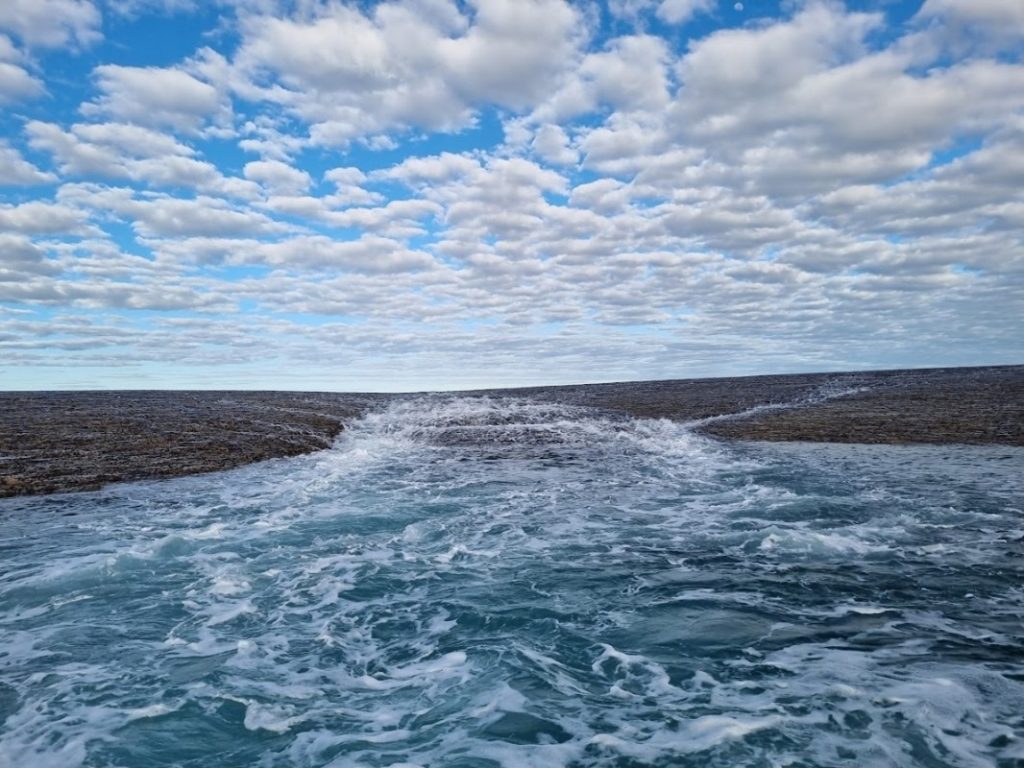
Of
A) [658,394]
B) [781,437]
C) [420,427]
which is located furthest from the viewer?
[658,394]

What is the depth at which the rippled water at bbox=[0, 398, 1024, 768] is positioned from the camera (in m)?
5.79

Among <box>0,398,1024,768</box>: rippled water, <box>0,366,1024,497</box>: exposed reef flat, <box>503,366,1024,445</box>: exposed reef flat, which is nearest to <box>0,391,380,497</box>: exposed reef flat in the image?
<box>0,366,1024,497</box>: exposed reef flat

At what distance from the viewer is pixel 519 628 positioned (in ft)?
27.2

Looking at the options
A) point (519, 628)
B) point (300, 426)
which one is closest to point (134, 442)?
point (300, 426)

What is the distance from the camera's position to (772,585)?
9500 mm

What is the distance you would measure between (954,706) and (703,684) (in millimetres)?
2398

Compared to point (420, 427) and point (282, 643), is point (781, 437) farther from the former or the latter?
point (282, 643)

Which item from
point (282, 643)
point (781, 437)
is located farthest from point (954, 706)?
point (781, 437)

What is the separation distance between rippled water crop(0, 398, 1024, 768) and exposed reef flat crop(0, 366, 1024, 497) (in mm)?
4277

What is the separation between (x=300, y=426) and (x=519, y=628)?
93.2ft

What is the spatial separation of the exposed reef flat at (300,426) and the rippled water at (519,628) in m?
→ 4.28

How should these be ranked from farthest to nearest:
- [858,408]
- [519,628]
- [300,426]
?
[858,408] → [300,426] → [519,628]

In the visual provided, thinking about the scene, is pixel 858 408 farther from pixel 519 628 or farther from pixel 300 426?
pixel 519 628

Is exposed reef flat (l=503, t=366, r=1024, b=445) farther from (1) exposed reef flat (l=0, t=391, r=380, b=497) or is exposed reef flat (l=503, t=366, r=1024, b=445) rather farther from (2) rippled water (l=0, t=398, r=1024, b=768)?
(1) exposed reef flat (l=0, t=391, r=380, b=497)
